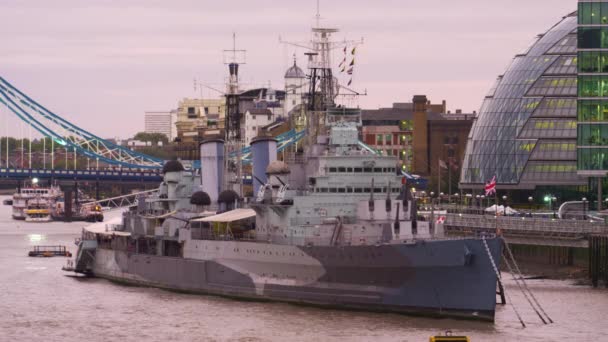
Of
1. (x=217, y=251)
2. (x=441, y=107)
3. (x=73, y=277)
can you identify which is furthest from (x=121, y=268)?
(x=441, y=107)

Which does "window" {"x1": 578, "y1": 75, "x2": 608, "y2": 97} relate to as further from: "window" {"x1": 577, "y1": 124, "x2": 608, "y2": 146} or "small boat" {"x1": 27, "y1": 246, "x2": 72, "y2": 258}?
"small boat" {"x1": 27, "y1": 246, "x2": 72, "y2": 258}

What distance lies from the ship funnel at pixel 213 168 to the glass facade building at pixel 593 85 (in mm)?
25391

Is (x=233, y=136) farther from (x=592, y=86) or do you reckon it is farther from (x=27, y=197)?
(x=27, y=197)

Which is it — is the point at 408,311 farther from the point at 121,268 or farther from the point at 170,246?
the point at 121,268

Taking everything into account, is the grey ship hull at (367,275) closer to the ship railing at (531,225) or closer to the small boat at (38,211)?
the ship railing at (531,225)

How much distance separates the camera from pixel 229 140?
78625 mm

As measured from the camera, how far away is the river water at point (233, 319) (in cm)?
5203

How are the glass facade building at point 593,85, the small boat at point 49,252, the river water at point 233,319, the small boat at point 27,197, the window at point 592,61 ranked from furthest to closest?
the small boat at point 27,197 < the small boat at point 49,252 < the window at point 592,61 < the glass facade building at point 593,85 < the river water at point 233,319

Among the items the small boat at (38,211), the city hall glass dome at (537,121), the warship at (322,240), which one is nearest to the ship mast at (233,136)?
the warship at (322,240)

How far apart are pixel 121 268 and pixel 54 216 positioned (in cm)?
8976

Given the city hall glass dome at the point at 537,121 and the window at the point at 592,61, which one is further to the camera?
the city hall glass dome at the point at 537,121

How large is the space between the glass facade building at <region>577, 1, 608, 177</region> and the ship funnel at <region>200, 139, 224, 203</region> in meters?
25.4

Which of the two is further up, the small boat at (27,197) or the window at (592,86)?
the window at (592,86)

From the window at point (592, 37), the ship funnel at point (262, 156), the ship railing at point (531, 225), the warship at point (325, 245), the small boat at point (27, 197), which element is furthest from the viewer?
the small boat at point (27, 197)
